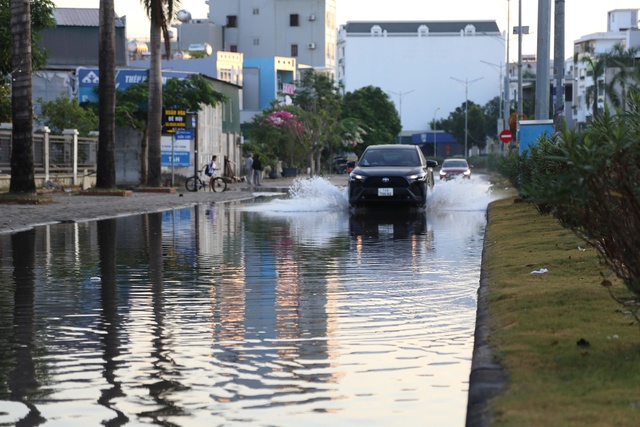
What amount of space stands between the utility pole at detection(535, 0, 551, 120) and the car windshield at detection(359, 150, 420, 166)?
5.37 metres

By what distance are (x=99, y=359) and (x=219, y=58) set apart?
10087 centimetres

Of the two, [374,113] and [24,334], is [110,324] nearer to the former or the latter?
[24,334]

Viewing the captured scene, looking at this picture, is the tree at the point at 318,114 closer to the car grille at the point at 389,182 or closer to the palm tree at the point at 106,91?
the palm tree at the point at 106,91

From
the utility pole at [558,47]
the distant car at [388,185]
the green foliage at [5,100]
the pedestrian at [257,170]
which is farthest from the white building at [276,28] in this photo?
the distant car at [388,185]

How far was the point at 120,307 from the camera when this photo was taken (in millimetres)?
12289

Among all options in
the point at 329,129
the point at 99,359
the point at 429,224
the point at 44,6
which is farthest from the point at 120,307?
the point at 329,129

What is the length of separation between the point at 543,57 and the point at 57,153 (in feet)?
68.9

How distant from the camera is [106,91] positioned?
43.3 metres

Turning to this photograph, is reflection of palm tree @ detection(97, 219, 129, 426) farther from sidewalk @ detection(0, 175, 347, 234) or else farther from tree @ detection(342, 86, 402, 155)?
tree @ detection(342, 86, 402, 155)

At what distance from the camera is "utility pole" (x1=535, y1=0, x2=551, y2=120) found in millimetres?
36031

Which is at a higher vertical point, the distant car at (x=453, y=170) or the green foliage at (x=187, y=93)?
the green foliage at (x=187, y=93)

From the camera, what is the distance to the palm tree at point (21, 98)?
1384 inches

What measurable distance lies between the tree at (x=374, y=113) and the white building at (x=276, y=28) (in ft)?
46.1

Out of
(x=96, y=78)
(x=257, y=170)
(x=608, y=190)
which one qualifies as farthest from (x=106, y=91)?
(x=608, y=190)
